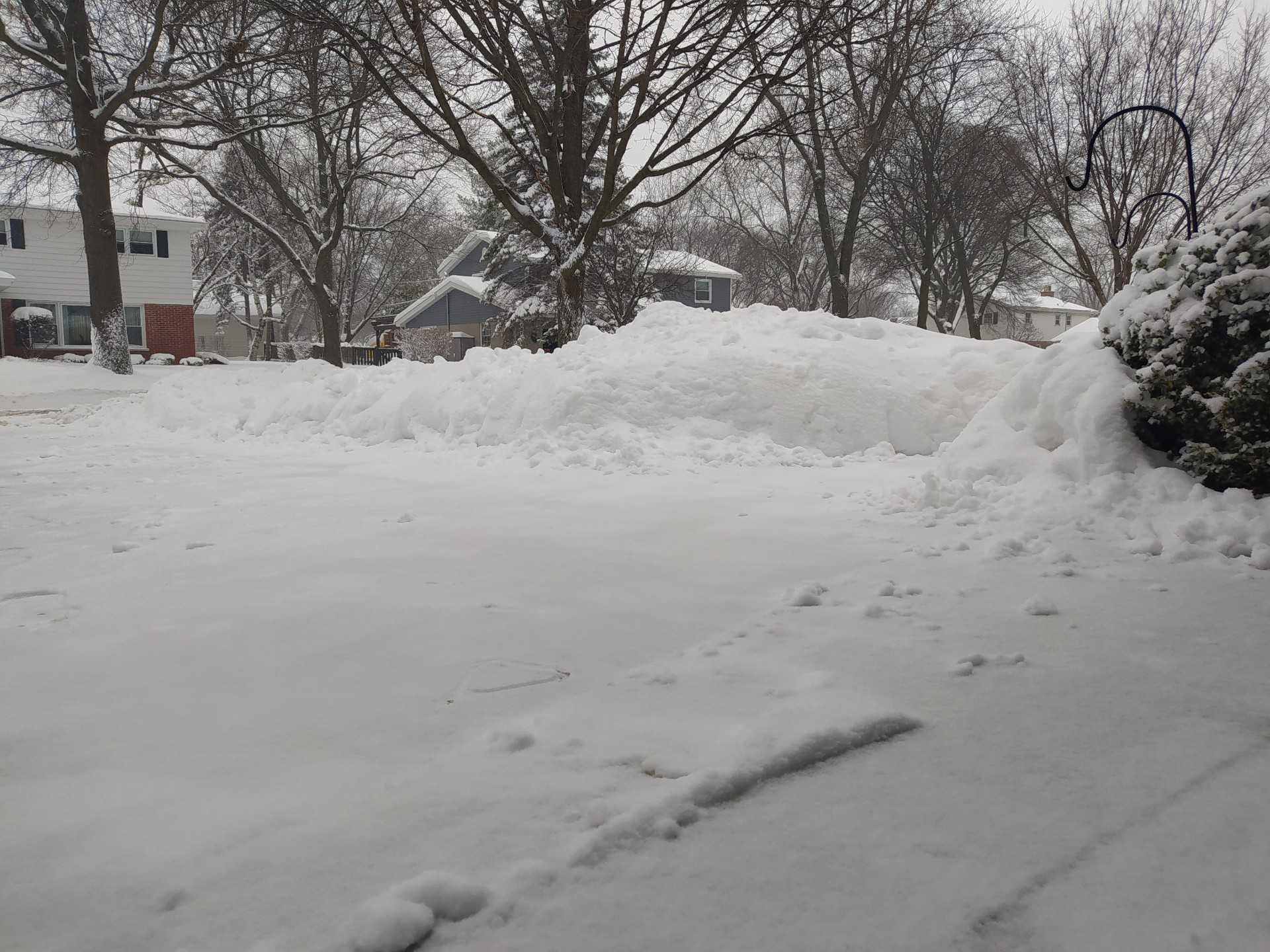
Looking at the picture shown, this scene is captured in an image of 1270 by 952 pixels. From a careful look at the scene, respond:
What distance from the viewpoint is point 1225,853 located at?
142 centimetres

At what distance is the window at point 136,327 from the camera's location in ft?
88.4

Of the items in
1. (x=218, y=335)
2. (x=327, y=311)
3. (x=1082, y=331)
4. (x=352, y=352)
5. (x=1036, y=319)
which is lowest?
(x=1082, y=331)

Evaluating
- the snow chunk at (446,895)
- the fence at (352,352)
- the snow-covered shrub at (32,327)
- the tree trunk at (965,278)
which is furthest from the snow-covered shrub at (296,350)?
the snow chunk at (446,895)

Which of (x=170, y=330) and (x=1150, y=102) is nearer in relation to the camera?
(x=1150, y=102)

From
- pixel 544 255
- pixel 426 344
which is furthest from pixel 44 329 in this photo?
pixel 544 255

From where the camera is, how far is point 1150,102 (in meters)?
15.5

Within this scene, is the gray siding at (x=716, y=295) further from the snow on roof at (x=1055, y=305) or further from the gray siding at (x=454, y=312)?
the snow on roof at (x=1055, y=305)

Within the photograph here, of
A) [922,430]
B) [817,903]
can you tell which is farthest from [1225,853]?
[922,430]

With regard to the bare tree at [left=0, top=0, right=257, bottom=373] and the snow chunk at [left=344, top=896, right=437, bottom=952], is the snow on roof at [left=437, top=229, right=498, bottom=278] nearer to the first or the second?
the bare tree at [left=0, top=0, right=257, bottom=373]

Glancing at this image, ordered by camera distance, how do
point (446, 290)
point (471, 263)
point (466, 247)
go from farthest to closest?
point (471, 263)
point (446, 290)
point (466, 247)

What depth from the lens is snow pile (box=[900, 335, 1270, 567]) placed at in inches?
130

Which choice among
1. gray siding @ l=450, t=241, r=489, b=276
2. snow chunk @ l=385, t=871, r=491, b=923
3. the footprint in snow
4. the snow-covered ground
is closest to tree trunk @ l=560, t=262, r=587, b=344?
the snow-covered ground

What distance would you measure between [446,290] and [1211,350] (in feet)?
107

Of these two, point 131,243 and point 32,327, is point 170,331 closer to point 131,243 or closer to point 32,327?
point 131,243
